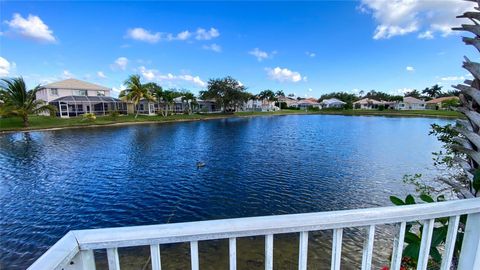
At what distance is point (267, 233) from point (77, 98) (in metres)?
44.6

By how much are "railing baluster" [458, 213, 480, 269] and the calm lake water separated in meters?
4.31

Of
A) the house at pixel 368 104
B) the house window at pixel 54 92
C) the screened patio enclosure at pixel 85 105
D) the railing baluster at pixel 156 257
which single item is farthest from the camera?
the house at pixel 368 104

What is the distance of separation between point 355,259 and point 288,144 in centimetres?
1479

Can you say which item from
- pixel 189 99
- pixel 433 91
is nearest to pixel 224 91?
pixel 189 99

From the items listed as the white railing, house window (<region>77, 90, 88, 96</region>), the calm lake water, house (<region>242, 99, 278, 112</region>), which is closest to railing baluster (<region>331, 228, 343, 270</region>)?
the white railing

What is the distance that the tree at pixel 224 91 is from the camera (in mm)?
53000

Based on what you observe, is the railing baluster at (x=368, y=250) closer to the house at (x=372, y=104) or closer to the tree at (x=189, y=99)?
the tree at (x=189, y=99)

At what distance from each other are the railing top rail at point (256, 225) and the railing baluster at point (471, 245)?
0.15 metres

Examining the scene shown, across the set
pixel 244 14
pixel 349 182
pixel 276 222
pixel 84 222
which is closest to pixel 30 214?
pixel 84 222

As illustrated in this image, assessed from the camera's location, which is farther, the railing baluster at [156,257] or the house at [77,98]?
the house at [77,98]

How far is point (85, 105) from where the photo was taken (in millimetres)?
37500

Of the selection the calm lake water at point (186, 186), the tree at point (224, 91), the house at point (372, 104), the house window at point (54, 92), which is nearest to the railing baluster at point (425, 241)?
the calm lake water at point (186, 186)

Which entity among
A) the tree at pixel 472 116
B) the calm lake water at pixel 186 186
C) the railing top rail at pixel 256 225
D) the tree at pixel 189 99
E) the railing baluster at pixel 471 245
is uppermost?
the tree at pixel 189 99

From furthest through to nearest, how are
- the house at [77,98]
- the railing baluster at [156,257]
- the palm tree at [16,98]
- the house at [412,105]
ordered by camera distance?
the house at [412,105]
the house at [77,98]
the palm tree at [16,98]
the railing baluster at [156,257]
